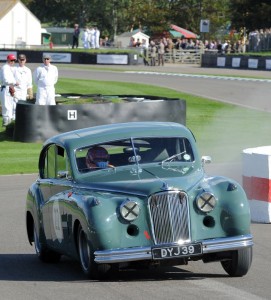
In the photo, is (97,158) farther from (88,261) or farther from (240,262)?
(240,262)

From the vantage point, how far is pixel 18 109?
2369 centimetres

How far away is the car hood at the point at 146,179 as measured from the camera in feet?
30.0

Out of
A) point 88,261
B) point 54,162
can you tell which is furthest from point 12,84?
point 88,261

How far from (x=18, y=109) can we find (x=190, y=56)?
159ft

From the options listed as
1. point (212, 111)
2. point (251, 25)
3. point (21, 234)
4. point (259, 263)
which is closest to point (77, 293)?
point (259, 263)

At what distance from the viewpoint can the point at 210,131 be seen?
27406 millimetres

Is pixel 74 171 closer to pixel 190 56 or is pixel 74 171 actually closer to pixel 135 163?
pixel 135 163

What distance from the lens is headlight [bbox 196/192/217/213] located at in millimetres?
9141

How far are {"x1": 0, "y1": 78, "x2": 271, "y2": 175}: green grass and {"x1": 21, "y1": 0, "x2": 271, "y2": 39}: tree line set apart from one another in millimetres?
46320

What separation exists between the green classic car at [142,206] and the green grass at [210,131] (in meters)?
9.87

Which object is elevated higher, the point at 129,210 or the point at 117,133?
the point at 117,133

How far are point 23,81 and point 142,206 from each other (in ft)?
62.3

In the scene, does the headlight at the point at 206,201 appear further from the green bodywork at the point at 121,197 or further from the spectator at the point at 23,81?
the spectator at the point at 23,81

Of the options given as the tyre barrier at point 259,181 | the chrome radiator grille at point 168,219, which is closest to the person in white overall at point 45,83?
the tyre barrier at point 259,181
